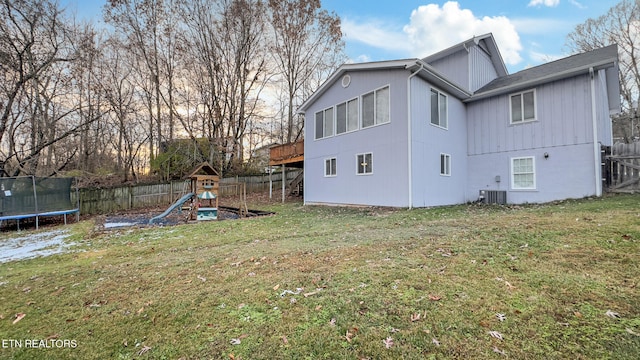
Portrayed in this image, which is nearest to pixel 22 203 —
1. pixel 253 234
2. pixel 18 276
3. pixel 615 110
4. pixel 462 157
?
pixel 18 276

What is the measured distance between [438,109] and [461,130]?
6.48 ft

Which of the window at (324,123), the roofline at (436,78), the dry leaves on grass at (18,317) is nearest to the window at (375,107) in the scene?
the roofline at (436,78)

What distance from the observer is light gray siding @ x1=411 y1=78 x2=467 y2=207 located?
10.2 metres

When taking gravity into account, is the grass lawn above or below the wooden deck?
below

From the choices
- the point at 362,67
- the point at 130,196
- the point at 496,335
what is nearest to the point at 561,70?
the point at 362,67

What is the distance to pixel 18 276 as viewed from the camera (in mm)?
4363

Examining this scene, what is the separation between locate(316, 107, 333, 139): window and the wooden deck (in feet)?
5.61

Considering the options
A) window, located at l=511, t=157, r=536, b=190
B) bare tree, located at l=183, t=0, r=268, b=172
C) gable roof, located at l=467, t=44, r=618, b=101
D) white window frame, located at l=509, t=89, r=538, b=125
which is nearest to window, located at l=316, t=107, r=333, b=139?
gable roof, located at l=467, t=44, r=618, b=101

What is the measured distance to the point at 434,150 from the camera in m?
10.9

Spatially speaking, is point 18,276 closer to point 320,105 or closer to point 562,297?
point 562,297

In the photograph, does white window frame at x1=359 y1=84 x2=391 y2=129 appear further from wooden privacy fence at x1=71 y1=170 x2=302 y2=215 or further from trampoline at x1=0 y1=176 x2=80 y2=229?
trampoline at x1=0 y1=176 x2=80 y2=229

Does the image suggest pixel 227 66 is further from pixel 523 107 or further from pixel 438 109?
pixel 523 107

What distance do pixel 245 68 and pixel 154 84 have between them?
6205 millimetres

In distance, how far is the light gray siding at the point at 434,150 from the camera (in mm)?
10172
